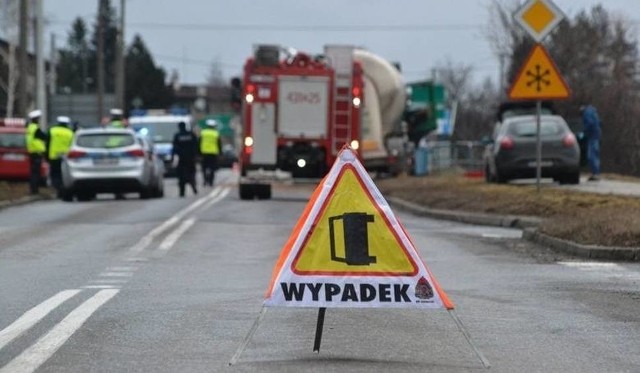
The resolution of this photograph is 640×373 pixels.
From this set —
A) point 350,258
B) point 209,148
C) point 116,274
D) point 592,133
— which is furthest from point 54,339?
point 209,148

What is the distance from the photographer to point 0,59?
3846 inches

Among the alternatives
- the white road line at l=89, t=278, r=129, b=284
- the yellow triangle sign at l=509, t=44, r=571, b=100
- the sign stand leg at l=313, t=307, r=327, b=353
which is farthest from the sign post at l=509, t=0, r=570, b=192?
the sign stand leg at l=313, t=307, r=327, b=353

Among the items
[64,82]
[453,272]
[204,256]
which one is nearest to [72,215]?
[204,256]

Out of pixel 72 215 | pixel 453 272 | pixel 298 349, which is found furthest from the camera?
pixel 72 215

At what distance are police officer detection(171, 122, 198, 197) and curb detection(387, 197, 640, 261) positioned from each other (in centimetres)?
719

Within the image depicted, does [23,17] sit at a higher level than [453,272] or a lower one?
higher

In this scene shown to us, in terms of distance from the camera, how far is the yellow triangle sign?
2333 cm

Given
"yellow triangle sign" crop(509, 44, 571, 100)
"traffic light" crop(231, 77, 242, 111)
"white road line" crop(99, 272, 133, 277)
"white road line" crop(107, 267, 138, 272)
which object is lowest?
"white road line" crop(107, 267, 138, 272)

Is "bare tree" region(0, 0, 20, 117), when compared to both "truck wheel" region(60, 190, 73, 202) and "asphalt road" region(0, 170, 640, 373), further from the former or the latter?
"asphalt road" region(0, 170, 640, 373)

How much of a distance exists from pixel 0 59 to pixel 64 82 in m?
44.2

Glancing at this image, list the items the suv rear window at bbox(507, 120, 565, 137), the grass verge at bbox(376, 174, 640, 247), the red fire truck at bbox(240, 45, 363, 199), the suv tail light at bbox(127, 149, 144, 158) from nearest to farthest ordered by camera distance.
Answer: the grass verge at bbox(376, 174, 640, 247)
the suv rear window at bbox(507, 120, 565, 137)
the red fire truck at bbox(240, 45, 363, 199)
the suv tail light at bbox(127, 149, 144, 158)

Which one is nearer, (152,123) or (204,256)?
(204,256)

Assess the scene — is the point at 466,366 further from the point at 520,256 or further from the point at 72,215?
the point at 72,215

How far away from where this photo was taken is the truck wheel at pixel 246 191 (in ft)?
109
